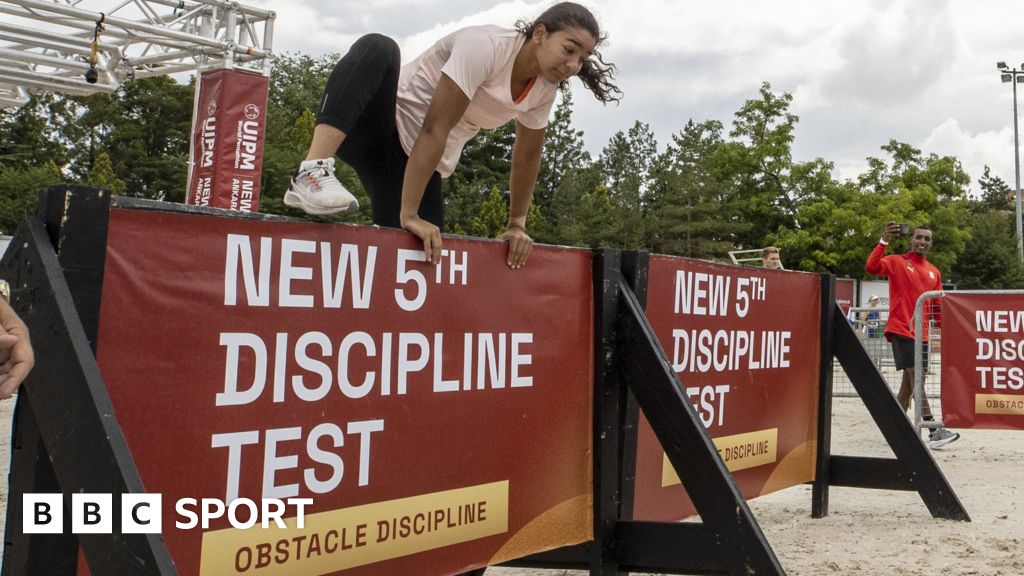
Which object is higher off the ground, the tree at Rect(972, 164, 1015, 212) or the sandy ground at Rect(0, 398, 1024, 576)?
the tree at Rect(972, 164, 1015, 212)

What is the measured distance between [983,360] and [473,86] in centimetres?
657

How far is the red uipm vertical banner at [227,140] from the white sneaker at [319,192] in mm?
10774

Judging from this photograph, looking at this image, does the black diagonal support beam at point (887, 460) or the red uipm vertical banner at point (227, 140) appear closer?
the black diagonal support beam at point (887, 460)

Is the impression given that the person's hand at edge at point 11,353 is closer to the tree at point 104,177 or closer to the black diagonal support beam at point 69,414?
the black diagonal support beam at point 69,414

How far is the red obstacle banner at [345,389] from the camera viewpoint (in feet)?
6.90

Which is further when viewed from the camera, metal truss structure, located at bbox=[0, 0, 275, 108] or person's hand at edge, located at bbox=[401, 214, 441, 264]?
metal truss structure, located at bbox=[0, 0, 275, 108]

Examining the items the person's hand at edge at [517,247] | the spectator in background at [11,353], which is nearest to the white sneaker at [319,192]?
the person's hand at edge at [517,247]

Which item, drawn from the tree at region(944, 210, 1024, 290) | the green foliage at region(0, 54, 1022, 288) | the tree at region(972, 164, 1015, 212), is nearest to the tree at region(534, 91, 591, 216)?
the green foliage at region(0, 54, 1022, 288)

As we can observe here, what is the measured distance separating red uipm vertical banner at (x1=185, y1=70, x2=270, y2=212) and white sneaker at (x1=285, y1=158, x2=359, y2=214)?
10774 millimetres

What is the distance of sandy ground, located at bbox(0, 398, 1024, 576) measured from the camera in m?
4.12

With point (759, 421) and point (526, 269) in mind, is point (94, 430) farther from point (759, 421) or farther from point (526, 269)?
point (759, 421)

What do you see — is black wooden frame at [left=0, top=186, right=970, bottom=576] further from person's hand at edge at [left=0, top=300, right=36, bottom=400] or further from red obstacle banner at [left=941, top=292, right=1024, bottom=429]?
red obstacle banner at [left=941, top=292, right=1024, bottom=429]

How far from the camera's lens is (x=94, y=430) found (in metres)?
1.74

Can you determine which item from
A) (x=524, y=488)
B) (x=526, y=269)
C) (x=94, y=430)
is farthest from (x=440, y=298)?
(x=94, y=430)
